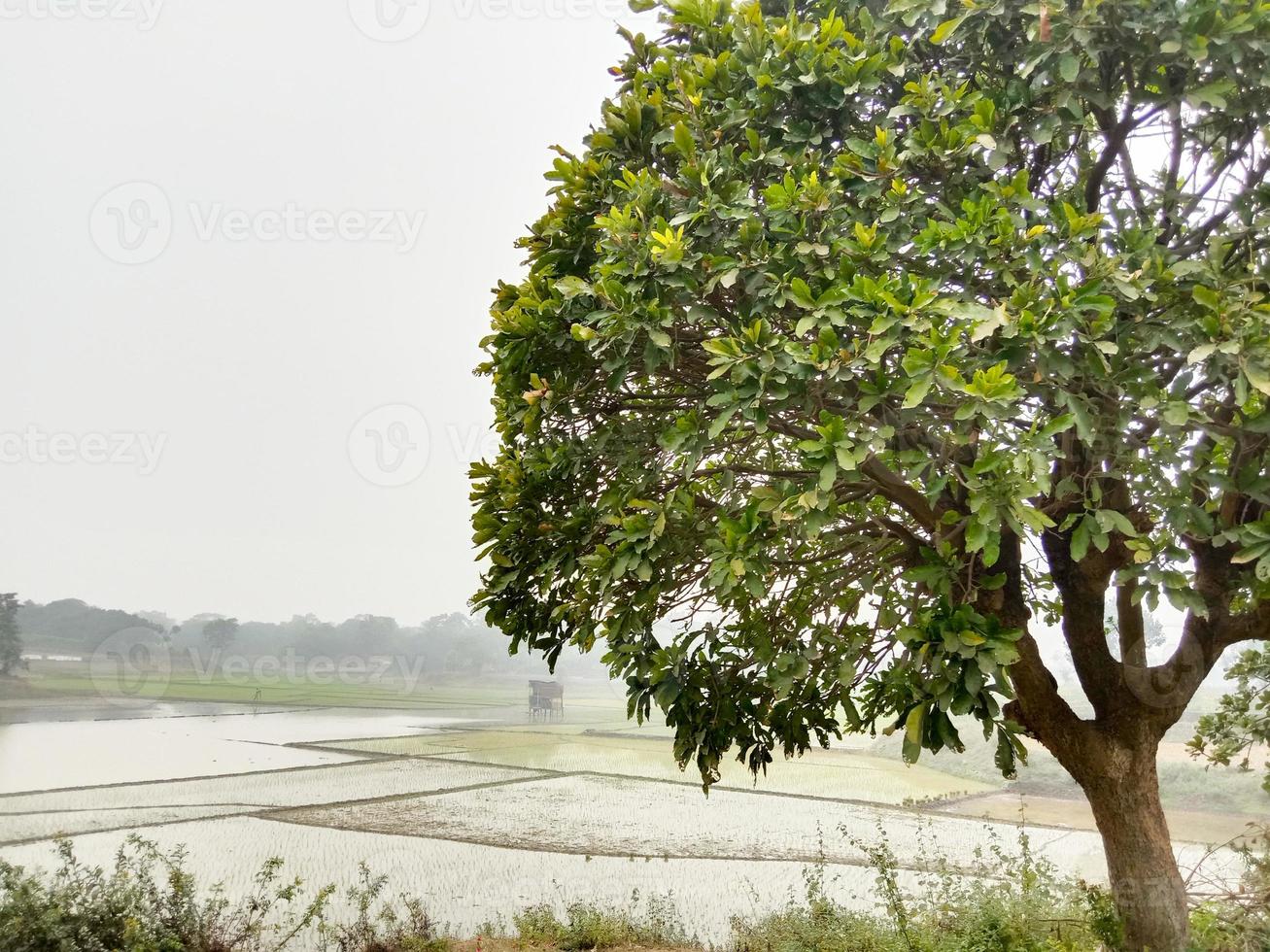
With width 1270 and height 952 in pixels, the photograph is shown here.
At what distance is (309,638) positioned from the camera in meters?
8.01

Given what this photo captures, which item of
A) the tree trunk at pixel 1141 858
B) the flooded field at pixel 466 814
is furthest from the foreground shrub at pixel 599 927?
the tree trunk at pixel 1141 858

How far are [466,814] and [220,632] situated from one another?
111 inches

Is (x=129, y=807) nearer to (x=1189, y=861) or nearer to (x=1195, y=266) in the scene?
(x=1195, y=266)

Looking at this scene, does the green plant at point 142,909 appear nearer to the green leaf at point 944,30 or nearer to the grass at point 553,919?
the grass at point 553,919

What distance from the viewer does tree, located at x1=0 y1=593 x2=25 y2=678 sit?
20.5 feet

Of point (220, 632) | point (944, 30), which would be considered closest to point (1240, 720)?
point (944, 30)

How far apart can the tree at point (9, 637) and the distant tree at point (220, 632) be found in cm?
142

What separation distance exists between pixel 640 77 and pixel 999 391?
218cm

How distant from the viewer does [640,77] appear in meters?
3.74

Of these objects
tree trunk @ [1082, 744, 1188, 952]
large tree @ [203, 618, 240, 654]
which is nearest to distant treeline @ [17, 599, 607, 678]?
large tree @ [203, 618, 240, 654]

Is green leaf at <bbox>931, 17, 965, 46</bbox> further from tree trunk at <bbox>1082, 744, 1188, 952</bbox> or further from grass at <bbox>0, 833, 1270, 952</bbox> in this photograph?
grass at <bbox>0, 833, 1270, 952</bbox>

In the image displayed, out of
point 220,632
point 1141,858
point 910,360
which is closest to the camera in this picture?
point 910,360

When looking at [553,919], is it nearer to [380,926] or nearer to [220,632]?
Answer: [380,926]

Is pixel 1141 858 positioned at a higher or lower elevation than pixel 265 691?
lower
